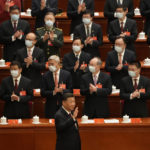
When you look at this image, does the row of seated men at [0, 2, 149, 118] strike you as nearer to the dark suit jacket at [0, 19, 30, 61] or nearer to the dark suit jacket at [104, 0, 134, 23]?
the dark suit jacket at [0, 19, 30, 61]

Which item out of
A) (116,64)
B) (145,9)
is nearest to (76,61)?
(116,64)

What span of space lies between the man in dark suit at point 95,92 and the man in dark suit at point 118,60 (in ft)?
2.72

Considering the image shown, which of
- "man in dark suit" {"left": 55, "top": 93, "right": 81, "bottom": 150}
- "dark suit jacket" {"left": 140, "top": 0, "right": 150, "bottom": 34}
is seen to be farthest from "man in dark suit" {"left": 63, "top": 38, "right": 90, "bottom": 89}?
"man in dark suit" {"left": 55, "top": 93, "right": 81, "bottom": 150}

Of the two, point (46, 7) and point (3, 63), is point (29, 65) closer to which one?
point (3, 63)

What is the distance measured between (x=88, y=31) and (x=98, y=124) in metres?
2.67

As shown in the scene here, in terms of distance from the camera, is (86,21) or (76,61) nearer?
(76,61)

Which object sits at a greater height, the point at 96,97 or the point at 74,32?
the point at 74,32

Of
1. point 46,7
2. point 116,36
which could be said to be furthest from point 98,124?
point 46,7

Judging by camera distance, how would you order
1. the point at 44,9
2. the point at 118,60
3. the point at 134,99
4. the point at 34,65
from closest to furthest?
the point at 134,99, the point at 34,65, the point at 118,60, the point at 44,9

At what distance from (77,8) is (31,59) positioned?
190 centimetres

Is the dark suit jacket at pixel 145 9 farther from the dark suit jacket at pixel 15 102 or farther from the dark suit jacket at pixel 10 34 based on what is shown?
the dark suit jacket at pixel 15 102

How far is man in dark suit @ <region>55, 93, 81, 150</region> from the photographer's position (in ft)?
23.1

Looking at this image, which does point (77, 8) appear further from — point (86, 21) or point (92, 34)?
point (92, 34)

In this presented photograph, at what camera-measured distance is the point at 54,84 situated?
8617 millimetres
